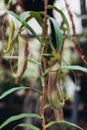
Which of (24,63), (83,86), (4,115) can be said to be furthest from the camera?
(4,115)

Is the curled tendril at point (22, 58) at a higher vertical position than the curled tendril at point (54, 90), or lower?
higher

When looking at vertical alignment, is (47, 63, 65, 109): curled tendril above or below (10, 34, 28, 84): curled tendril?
below

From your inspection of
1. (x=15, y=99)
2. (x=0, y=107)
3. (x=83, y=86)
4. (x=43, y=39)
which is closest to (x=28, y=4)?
(x=43, y=39)

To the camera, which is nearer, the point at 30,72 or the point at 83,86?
the point at 83,86

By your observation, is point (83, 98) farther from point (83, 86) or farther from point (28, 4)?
point (28, 4)

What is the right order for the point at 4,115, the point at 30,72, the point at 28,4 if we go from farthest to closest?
the point at 30,72 < the point at 4,115 < the point at 28,4

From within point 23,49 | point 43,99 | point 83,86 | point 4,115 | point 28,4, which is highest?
point 28,4

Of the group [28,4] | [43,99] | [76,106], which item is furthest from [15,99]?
[43,99]

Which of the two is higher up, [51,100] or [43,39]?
[43,39]

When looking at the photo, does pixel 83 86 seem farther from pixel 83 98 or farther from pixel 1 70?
pixel 1 70
